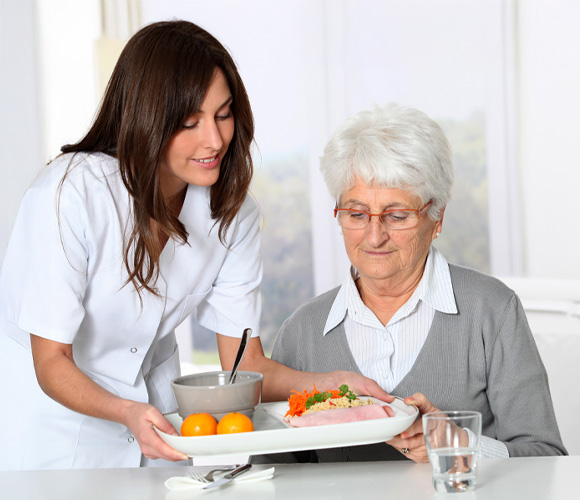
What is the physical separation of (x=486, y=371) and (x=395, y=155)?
0.58 m

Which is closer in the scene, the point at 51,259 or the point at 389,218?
the point at 51,259

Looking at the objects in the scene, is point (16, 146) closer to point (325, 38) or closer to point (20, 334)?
point (325, 38)

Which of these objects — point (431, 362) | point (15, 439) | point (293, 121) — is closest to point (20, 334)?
point (15, 439)

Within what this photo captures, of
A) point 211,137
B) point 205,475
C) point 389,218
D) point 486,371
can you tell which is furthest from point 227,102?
point 486,371

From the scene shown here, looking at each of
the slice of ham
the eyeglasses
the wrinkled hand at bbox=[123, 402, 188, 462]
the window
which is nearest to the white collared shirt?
the eyeglasses

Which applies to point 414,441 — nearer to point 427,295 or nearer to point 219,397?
point 219,397

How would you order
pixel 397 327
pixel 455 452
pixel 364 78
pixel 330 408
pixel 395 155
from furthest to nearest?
pixel 364 78 < pixel 397 327 < pixel 395 155 < pixel 330 408 < pixel 455 452

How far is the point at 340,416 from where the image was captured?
4.22 feet

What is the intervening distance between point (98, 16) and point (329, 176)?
3.96 meters

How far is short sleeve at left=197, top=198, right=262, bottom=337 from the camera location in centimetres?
187

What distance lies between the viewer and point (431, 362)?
5.80ft

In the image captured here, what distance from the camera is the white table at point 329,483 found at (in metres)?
1.12

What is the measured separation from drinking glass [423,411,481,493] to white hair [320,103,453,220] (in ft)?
2.47

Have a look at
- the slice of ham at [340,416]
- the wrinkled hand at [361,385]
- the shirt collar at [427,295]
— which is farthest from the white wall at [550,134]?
the slice of ham at [340,416]
